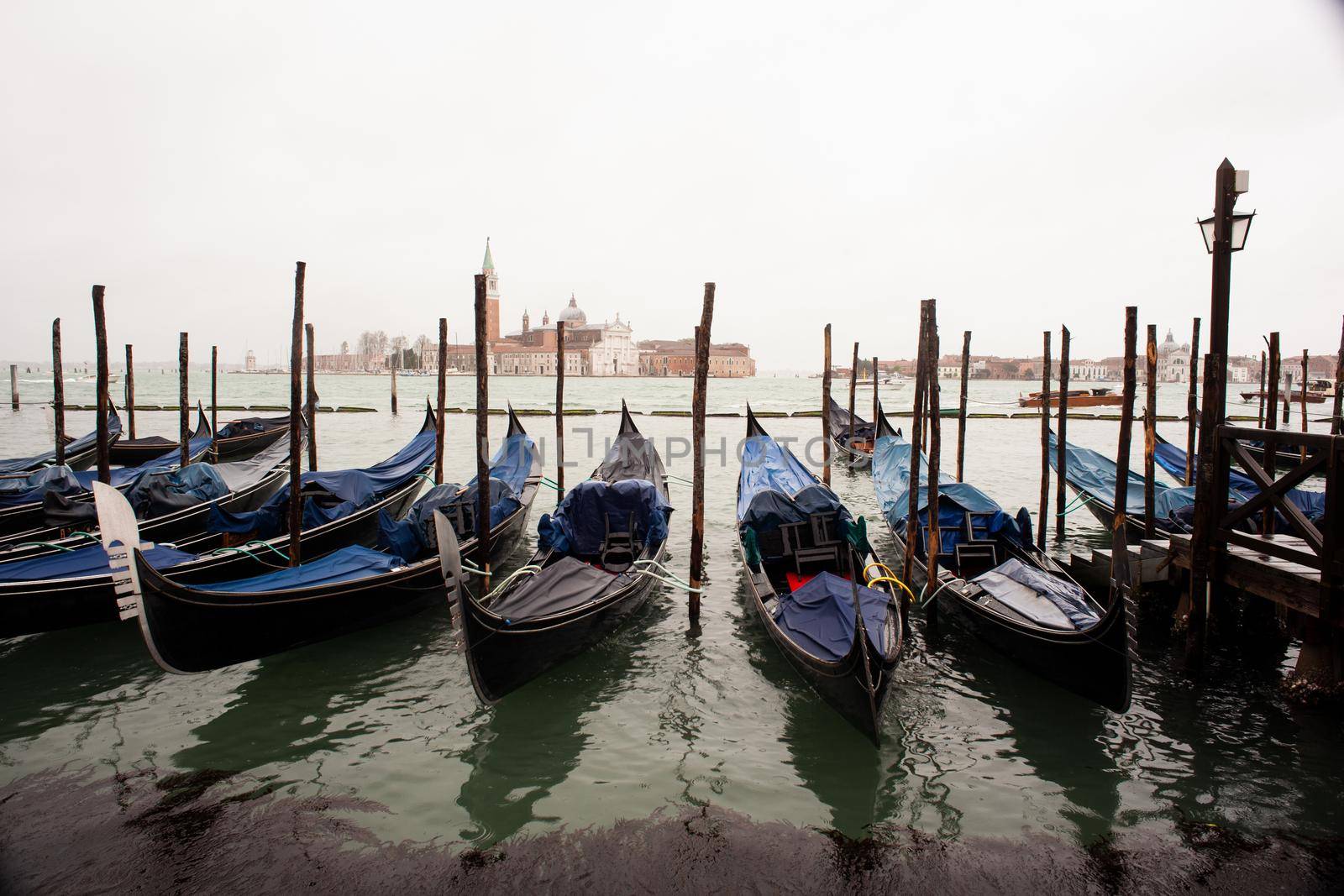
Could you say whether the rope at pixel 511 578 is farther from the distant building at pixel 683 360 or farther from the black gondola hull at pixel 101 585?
the distant building at pixel 683 360

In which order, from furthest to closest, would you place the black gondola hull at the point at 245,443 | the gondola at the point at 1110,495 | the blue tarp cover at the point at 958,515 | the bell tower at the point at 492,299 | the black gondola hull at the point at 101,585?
the bell tower at the point at 492,299, the black gondola hull at the point at 245,443, the gondola at the point at 1110,495, the blue tarp cover at the point at 958,515, the black gondola hull at the point at 101,585

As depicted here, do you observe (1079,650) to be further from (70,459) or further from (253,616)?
(70,459)

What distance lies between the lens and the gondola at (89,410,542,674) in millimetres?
3459

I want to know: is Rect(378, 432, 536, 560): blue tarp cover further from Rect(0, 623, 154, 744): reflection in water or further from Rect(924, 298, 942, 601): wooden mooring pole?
Rect(924, 298, 942, 601): wooden mooring pole

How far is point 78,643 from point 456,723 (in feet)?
8.58

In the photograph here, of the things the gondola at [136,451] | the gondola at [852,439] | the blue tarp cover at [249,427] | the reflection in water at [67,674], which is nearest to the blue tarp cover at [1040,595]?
the reflection in water at [67,674]

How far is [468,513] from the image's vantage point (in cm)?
595

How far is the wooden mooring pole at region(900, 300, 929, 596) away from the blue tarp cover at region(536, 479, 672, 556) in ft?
5.89

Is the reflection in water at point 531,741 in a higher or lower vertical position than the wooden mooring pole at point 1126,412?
lower

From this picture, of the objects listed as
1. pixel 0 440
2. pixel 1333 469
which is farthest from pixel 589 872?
pixel 0 440

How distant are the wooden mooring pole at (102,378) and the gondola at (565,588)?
421 cm

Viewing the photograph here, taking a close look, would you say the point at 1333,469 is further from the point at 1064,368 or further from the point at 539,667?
the point at 1064,368

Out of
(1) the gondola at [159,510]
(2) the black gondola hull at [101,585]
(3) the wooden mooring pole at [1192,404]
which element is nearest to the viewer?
(2) the black gondola hull at [101,585]

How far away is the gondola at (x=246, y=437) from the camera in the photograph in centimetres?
1245
